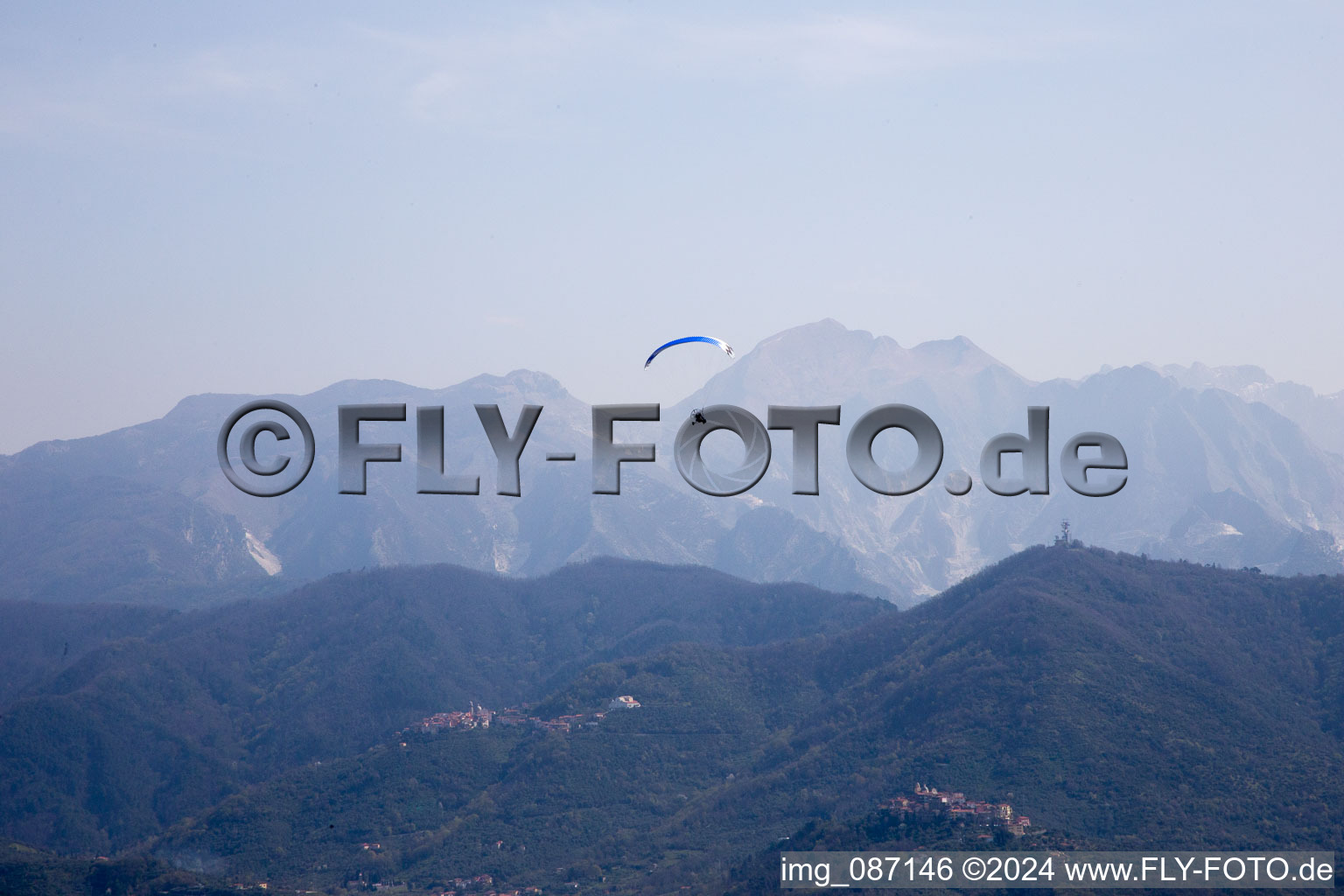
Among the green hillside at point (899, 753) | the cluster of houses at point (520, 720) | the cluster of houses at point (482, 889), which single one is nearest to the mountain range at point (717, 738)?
the green hillside at point (899, 753)

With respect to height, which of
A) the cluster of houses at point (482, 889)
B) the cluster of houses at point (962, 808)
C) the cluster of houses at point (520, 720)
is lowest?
the cluster of houses at point (482, 889)

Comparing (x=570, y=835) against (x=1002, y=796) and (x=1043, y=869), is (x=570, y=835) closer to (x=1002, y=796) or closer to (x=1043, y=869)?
(x=1002, y=796)

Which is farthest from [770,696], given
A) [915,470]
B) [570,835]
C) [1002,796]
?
[915,470]

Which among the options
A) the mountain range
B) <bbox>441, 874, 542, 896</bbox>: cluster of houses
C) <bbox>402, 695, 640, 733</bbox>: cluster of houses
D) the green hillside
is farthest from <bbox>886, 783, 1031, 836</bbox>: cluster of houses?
<bbox>402, 695, 640, 733</bbox>: cluster of houses

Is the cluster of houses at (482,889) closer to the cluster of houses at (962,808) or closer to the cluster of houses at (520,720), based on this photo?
the cluster of houses at (962,808)

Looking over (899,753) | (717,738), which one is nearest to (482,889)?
(899,753)

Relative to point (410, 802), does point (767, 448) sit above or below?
above

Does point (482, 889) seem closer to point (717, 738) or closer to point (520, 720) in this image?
point (717, 738)
